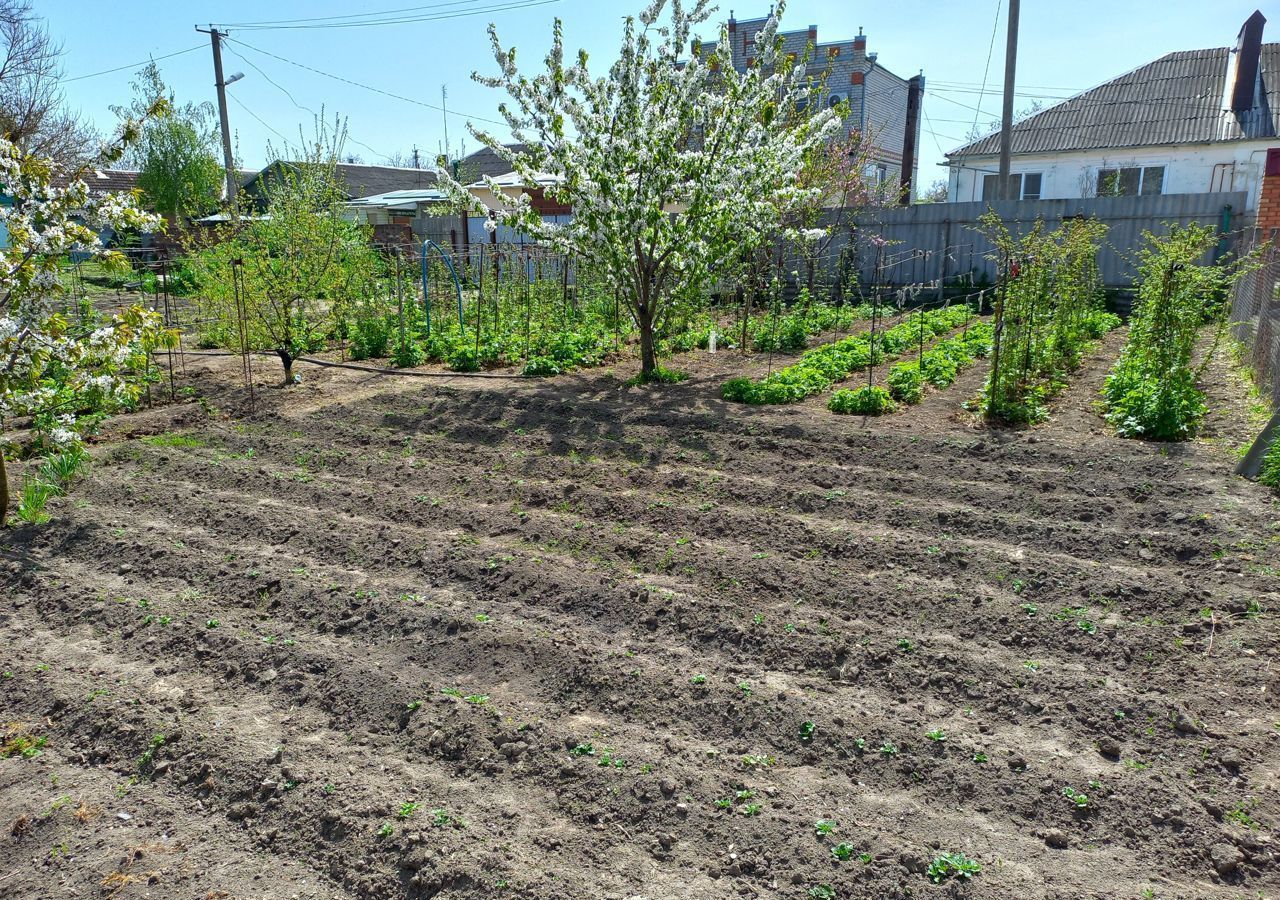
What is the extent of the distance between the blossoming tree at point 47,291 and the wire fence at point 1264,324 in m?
8.99

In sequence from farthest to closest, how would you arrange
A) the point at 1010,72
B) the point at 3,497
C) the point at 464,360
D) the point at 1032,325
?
the point at 1010,72 < the point at 464,360 < the point at 1032,325 < the point at 3,497

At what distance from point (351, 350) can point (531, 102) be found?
4.74m

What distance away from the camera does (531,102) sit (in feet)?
31.5

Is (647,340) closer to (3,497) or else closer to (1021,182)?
(3,497)

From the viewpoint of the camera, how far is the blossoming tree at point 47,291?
5414mm

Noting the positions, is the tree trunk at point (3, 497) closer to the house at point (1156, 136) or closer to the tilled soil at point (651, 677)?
the tilled soil at point (651, 677)

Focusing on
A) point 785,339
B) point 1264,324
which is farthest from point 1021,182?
point 1264,324

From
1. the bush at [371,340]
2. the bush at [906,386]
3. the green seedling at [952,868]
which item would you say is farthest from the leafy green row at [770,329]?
the green seedling at [952,868]

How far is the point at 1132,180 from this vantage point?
2272 cm

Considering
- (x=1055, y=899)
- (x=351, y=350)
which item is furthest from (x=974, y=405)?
(x=351, y=350)

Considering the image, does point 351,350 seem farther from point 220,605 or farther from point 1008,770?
point 1008,770

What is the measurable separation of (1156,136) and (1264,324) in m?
16.9

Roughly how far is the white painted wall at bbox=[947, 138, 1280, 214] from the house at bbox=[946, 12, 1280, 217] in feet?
0.08

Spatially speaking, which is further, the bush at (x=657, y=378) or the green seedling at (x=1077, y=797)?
the bush at (x=657, y=378)
